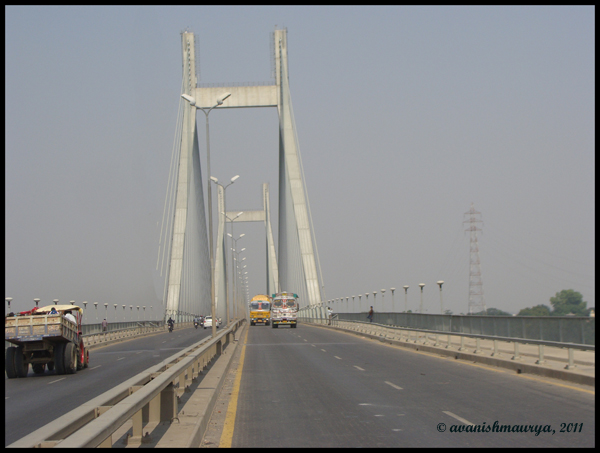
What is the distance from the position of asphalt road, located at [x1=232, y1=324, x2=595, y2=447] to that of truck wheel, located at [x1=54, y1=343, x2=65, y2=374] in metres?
6.26

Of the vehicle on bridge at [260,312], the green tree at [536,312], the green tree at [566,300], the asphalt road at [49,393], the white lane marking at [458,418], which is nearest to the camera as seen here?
the white lane marking at [458,418]

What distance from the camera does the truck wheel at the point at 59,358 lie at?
21750mm

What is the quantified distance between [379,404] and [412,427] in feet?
8.07

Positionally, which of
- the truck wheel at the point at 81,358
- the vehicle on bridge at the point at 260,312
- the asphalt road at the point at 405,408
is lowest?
the vehicle on bridge at the point at 260,312

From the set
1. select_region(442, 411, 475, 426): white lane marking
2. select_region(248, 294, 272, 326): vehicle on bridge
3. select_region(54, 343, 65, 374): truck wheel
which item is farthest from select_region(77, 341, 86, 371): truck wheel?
select_region(248, 294, 272, 326): vehicle on bridge

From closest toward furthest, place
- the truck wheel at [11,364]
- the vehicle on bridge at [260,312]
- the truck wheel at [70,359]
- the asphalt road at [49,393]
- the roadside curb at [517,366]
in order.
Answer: the asphalt road at [49,393] < the roadside curb at [517,366] < the truck wheel at [11,364] < the truck wheel at [70,359] < the vehicle on bridge at [260,312]

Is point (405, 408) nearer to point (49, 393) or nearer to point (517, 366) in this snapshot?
point (517, 366)

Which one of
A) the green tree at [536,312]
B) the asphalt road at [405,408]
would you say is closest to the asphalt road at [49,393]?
the asphalt road at [405,408]

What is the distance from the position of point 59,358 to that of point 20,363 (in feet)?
3.58

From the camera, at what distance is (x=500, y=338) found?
785 inches

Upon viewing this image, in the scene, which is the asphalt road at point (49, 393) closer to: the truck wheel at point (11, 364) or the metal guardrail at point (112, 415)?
the truck wheel at point (11, 364)

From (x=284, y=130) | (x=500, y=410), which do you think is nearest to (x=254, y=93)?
(x=284, y=130)

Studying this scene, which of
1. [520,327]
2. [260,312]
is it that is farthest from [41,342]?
[260,312]

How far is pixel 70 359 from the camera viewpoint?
21.9 m
